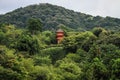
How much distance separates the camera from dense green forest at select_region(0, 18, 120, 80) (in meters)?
51.8

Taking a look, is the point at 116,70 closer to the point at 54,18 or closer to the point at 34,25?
the point at 34,25

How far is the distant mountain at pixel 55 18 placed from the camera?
131m

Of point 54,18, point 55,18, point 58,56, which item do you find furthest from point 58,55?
point 54,18

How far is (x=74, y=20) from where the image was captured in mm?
142875

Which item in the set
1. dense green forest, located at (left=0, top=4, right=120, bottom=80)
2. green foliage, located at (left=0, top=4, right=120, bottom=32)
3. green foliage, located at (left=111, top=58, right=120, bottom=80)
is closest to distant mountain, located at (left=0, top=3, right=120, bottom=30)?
green foliage, located at (left=0, top=4, right=120, bottom=32)

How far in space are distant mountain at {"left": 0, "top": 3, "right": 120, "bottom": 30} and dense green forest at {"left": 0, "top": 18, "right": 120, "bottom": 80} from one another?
45.0 meters

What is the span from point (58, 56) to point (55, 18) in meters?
64.1

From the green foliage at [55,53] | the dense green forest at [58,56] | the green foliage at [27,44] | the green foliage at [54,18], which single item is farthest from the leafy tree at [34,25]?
the green foliage at [54,18]

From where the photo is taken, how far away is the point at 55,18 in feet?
451

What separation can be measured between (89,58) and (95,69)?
6588 millimetres

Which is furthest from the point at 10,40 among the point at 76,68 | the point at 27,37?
the point at 76,68

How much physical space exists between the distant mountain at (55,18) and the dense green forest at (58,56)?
148 feet

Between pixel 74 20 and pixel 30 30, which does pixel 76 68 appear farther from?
pixel 74 20

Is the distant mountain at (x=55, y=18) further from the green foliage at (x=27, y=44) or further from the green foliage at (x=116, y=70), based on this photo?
the green foliage at (x=116, y=70)
